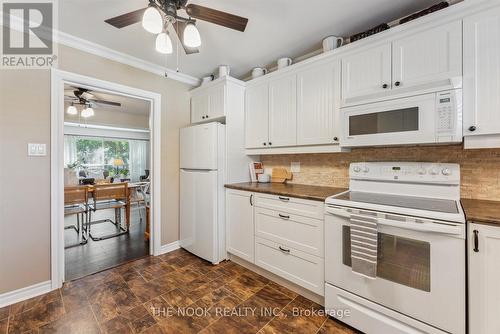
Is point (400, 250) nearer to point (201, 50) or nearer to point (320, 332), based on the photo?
point (320, 332)

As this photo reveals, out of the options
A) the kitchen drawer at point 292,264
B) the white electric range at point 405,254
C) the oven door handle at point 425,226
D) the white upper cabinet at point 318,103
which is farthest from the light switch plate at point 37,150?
the oven door handle at point 425,226

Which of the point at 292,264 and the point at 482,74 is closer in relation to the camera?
the point at 482,74

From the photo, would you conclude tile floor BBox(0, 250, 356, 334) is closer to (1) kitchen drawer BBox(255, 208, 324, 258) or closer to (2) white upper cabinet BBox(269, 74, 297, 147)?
(1) kitchen drawer BBox(255, 208, 324, 258)

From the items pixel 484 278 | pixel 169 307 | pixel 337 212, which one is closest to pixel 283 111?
pixel 337 212

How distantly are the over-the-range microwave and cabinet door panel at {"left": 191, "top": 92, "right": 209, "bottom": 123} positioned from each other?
5.71 ft

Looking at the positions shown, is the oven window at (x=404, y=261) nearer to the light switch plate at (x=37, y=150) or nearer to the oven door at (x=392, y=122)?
the oven door at (x=392, y=122)

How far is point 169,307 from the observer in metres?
1.80

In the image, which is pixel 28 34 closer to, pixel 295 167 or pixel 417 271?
pixel 295 167

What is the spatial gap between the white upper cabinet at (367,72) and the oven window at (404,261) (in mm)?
1155

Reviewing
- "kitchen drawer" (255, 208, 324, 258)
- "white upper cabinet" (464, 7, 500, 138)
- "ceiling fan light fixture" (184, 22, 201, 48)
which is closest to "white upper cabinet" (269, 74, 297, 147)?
"kitchen drawer" (255, 208, 324, 258)

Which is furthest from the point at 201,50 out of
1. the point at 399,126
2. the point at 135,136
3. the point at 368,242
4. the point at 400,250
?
the point at 135,136

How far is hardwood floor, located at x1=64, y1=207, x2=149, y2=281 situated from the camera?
2.43m

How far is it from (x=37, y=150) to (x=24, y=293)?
50.3 inches

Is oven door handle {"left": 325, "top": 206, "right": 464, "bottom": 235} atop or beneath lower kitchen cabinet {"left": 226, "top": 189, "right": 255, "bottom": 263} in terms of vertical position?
atop
